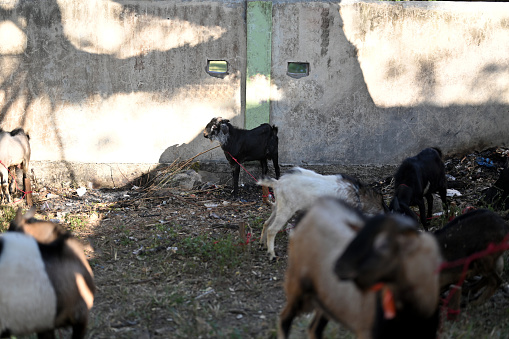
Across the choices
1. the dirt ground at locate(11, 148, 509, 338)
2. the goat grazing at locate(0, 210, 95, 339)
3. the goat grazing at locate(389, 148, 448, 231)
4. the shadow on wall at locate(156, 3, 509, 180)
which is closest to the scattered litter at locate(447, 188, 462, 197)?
the dirt ground at locate(11, 148, 509, 338)

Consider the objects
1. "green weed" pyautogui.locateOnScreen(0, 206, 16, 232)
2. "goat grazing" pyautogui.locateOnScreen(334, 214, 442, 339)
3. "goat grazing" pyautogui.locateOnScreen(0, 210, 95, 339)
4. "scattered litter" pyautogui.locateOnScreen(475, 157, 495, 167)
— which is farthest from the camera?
"scattered litter" pyautogui.locateOnScreen(475, 157, 495, 167)

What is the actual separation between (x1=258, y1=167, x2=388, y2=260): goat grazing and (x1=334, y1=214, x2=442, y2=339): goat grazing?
3.17m

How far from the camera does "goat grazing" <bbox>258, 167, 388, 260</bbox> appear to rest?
566cm

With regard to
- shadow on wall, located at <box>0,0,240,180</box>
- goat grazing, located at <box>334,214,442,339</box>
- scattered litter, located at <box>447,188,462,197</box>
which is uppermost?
shadow on wall, located at <box>0,0,240,180</box>

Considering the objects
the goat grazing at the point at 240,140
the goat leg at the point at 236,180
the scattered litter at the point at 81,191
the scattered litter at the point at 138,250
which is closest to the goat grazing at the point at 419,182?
the goat grazing at the point at 240,140

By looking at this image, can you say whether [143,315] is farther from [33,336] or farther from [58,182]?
[58,182]

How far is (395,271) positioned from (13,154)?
25.3ft

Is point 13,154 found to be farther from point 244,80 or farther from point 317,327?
point 317,327

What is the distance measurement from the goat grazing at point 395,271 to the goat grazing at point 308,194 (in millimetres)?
3166

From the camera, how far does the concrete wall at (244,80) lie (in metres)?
9.06

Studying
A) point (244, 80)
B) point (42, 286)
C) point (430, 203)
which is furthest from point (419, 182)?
point (42, 286)

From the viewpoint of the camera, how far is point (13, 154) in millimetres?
8148

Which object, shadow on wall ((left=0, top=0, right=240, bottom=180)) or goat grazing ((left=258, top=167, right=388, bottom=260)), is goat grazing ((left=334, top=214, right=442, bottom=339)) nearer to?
goat grazing ((left=258, top=167, right=388, bottom=260))

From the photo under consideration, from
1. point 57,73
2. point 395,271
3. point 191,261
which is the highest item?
point 57,73
